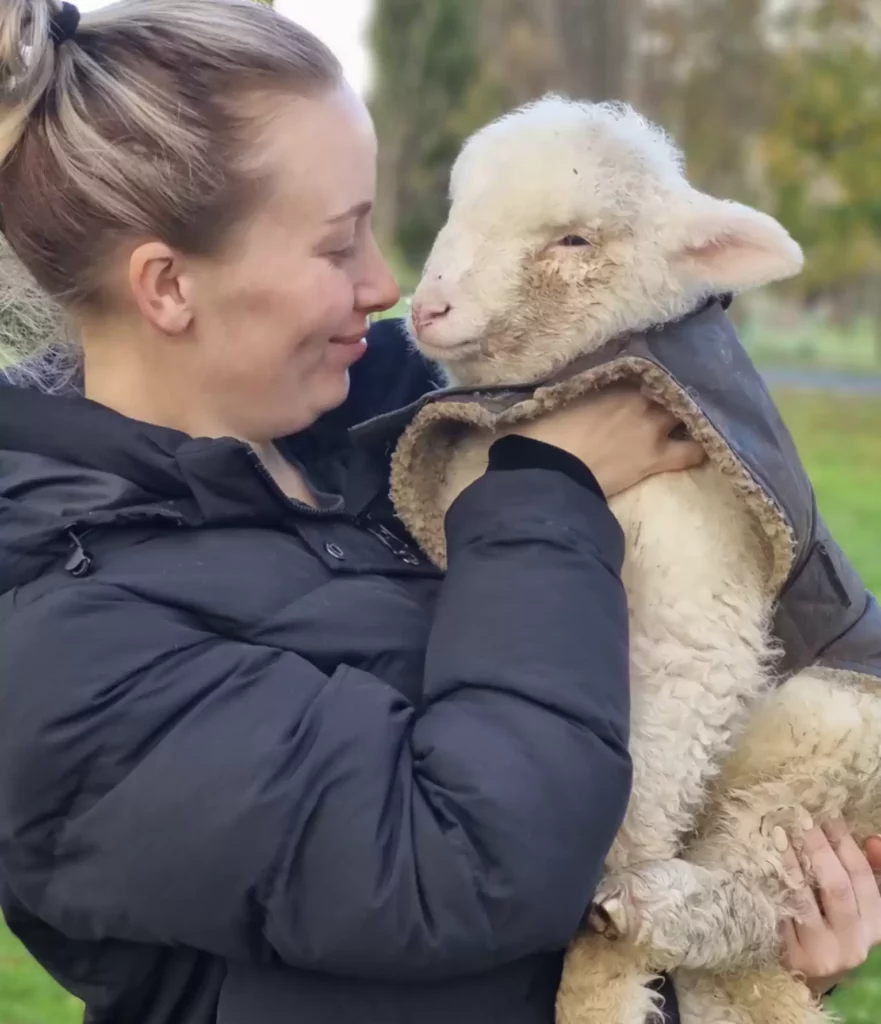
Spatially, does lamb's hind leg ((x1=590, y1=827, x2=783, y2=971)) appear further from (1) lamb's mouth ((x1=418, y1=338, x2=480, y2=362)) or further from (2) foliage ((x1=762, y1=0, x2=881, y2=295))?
(2) foliage ((x1=762, y1=0, x2=881, y2=295))

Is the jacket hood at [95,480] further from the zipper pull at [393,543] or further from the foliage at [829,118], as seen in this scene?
the foliage at [829,118]

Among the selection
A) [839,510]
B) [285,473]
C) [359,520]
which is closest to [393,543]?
[359,520]

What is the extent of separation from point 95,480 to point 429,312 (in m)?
0.52

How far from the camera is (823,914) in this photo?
169 centimetres

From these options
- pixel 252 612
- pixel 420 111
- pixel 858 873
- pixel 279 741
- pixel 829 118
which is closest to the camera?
pixel 279 741

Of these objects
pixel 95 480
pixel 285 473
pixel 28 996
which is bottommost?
pixel 28 996

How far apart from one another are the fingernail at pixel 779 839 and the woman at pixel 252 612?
0.33m

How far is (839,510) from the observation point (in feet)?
32.8

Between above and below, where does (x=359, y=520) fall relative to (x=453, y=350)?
below

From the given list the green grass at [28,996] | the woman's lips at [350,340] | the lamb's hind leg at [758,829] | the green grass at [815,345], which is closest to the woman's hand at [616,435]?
the woman's lips at [350,340]

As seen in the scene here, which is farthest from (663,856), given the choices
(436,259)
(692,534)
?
(436,259)

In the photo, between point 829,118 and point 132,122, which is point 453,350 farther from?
point 829,118

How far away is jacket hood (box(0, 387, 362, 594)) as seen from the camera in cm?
143

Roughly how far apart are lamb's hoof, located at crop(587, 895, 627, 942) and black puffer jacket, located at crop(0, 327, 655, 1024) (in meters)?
0.09
